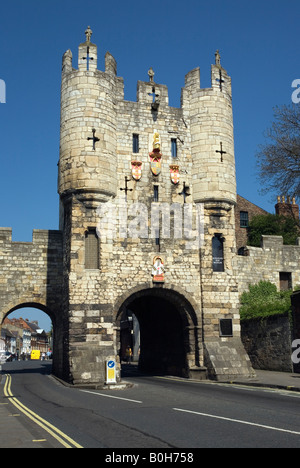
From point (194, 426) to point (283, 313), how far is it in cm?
1583

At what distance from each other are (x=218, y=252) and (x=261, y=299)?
715cm

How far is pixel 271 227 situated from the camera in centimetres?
3991

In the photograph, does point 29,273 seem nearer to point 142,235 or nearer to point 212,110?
point 142,235

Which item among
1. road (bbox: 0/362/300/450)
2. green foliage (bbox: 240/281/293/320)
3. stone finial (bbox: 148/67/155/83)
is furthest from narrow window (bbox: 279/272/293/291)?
road (bbox: 0/362/300/450)

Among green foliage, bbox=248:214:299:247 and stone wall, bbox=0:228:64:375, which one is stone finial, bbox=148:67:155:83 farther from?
green foliage, bbox=248:214:299:247

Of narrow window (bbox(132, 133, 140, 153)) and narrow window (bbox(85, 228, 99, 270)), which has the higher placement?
narrow window (bbox(132, 133, 140, 153))

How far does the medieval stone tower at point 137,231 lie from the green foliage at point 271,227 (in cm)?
1648

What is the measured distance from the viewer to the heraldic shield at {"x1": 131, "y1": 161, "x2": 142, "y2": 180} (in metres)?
23.1

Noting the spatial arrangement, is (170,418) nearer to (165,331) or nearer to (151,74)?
(165,331)

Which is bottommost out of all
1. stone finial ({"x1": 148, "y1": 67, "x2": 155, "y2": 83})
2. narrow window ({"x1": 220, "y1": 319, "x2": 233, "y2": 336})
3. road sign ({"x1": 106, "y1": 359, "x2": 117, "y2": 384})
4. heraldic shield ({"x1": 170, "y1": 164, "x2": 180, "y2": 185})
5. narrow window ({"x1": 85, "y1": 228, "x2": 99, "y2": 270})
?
road sign ({"x1": 106, "y1": 359, "x2": 117, "y2": 384})

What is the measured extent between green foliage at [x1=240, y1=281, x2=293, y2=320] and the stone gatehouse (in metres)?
3.75

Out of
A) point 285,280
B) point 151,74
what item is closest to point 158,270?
point 151,74

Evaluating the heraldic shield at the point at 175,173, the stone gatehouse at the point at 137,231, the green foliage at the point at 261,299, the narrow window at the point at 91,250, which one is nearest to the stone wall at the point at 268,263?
the green foliage at the point at 261,299
